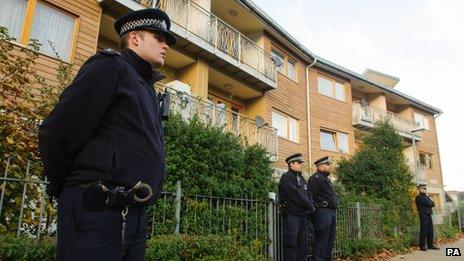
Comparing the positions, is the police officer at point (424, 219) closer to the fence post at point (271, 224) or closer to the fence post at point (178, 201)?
the fence post at point (271, 224)

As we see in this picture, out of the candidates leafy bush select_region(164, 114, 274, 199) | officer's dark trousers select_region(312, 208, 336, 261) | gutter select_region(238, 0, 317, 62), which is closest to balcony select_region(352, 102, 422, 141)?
gutter select_region(238, 0, 317, 62)

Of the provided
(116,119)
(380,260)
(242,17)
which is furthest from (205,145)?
(242,17)

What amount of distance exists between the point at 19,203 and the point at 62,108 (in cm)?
→ 255

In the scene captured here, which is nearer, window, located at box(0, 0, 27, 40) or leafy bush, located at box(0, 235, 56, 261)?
leafy bush, located at box(0, 235, 56, 261)

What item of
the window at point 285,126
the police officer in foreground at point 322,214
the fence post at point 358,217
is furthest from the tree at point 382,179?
the police officer in foreground at point 322,214

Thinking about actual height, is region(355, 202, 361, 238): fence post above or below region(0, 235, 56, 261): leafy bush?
above

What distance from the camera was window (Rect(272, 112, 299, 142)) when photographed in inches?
617

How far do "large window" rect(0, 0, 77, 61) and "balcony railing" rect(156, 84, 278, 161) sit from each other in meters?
2.44

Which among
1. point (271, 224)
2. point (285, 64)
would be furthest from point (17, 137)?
point (285, 64)

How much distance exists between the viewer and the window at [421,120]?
26500 mm

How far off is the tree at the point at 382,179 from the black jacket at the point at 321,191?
6.61 m

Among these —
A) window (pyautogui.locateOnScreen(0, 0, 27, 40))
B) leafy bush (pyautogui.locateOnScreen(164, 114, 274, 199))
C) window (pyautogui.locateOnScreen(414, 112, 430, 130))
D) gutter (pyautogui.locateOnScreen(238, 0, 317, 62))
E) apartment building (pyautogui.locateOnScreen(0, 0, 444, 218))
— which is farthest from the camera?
window (pyautogui.locateOnScreen(414, 112, 430, 130))

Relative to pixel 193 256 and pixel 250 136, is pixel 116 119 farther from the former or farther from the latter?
pixel 250 136

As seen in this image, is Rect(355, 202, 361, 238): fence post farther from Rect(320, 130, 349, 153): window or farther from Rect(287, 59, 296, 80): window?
Rect(287, 59, 296, 80): window
